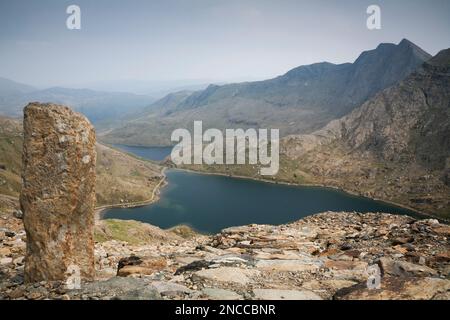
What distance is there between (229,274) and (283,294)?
2.22 metres

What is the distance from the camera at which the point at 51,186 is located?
11367 millimetres

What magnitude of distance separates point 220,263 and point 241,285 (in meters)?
2.27

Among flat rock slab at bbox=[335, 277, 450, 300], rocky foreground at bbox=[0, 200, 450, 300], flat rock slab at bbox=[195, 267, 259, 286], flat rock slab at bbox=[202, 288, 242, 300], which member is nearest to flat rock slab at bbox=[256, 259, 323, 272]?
rocky foreground at bbox=[0, 200, 450, 300]

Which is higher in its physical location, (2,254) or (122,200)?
(2,254)

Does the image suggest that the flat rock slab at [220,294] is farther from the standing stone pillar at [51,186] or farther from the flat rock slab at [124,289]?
the standing stone pillar at [51,186]

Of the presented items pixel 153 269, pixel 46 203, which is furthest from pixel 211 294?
pixel 46 203

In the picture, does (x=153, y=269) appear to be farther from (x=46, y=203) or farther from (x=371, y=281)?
(x=371, y=281)

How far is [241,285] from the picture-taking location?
35.0ft

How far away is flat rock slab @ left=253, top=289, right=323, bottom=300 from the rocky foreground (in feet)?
0.10

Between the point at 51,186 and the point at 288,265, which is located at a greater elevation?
the point at 51,186

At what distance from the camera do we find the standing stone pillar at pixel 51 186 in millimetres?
11383

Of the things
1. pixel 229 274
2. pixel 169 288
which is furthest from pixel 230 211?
pixel 169 288

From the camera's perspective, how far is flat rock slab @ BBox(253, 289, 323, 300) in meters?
9.63

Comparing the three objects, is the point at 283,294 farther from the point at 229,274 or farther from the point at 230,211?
the point at 230,211
